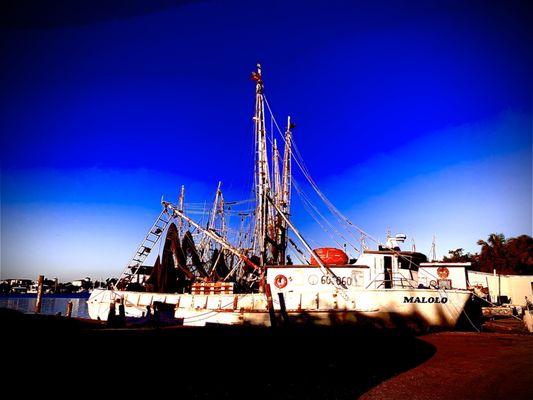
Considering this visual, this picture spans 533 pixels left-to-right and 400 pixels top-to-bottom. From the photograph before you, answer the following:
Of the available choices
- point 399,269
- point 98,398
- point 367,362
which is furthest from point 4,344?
point 399,269

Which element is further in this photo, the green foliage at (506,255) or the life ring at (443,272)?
the green foliage at (506,255)

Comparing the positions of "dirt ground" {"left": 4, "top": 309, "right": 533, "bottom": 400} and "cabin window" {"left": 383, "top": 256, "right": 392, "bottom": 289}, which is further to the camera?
"cabin window" {"left": 383, "top": 256, "right": 392, "bottom": 289}

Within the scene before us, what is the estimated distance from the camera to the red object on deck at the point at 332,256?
26172 millimetres

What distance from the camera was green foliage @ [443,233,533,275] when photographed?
5344 centimetres

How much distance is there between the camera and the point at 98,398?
330 inches

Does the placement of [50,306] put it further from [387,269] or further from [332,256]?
[387,269]

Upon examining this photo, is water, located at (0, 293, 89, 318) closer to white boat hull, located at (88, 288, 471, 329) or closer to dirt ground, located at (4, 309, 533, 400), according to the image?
white boat hull, located at (88, 288, 471, 329)

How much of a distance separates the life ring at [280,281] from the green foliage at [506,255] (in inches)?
1800

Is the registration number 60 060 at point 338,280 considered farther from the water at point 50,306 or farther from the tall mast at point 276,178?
the water at point 50,306

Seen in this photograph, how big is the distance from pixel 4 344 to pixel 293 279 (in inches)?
722

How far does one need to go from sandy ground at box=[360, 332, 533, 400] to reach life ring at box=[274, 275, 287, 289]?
35.8 feet

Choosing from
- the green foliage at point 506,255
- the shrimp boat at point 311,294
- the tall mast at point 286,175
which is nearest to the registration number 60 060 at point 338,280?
the shrimp boat at point 311,294

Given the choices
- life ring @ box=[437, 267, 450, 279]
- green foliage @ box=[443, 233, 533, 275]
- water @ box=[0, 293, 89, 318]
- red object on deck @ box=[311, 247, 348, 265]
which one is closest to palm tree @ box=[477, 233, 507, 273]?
green foliage @ box=[443, 233, 533, 275]

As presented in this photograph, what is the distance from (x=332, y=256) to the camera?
1044 inches
